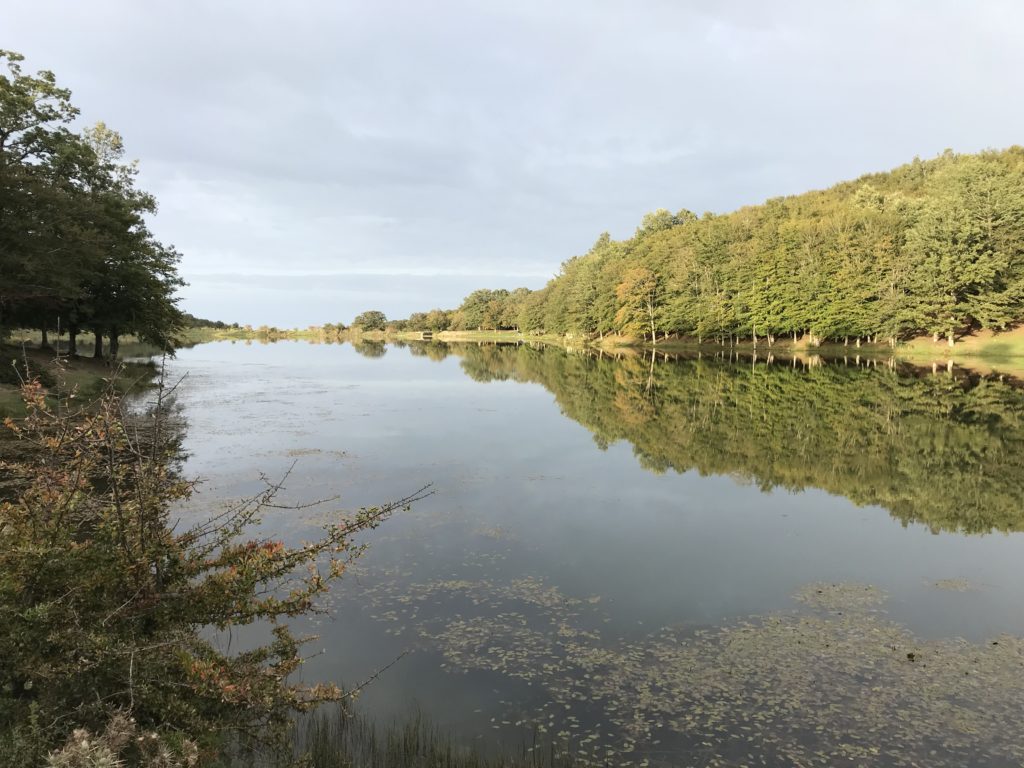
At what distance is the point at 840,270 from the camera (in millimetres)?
70688

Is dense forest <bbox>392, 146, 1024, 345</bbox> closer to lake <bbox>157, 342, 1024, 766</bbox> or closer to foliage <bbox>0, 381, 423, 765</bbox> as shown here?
lake <bbox>157, 342, 1024, 766</bbox>

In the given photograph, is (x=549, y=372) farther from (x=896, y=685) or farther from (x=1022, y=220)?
(x=1022, y=220)

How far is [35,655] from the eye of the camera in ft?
14.1

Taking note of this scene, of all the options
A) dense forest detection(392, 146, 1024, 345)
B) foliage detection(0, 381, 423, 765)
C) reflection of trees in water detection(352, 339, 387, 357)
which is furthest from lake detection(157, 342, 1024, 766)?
reflection of trees in water detection(352, 339, 387, 357)

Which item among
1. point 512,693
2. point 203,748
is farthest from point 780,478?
point 203,748

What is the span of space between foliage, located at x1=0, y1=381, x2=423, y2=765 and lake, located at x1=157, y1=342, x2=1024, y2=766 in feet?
6.12

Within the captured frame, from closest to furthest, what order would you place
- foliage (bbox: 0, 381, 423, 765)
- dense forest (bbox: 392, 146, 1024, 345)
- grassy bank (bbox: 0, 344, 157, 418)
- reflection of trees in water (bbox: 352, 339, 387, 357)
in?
1. foliage (bbox: 0, 381, 423, 765)
2. grassy bank (bbox: 0, 344, 157, 418)
3. dense forest (bbox: 392, 146, 1024, 345)
4. reflection of trees in water (bbox: 352, 339, 387, 357)

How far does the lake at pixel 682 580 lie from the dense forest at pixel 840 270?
45.0m

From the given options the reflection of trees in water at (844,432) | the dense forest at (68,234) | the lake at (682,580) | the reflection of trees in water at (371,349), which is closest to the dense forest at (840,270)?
the reflection of trees in water at (844,432)

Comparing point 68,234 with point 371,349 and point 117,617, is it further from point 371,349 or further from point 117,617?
point 371,349

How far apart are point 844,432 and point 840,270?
57336 millimetres

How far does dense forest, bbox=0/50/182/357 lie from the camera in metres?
28.5

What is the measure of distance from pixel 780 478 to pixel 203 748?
50.1 feet

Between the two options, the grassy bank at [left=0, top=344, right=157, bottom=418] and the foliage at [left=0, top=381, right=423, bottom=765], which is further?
the grassy bank at [left=0, top=344, right=157, bottom=418]
